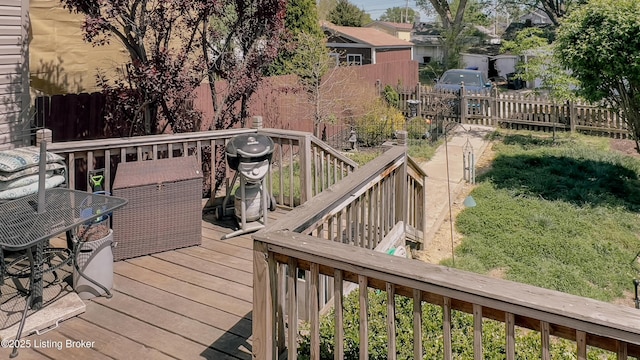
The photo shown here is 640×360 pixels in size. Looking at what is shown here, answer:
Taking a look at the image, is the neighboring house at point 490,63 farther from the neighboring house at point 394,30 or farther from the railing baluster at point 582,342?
the railing baluster at point 582,342

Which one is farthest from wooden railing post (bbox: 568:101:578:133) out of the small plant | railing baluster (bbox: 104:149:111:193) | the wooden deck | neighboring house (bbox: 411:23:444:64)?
neighboring house (bbox: 411:23:444:64)

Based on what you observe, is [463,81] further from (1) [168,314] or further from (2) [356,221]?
(1) [168,314]

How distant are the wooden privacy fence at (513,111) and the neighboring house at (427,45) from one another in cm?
2078

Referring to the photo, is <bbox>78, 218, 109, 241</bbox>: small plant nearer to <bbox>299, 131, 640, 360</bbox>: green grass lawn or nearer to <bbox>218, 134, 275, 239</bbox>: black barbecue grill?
<bbox>218, 134, 275, 239</bbox>: black barbecue grill

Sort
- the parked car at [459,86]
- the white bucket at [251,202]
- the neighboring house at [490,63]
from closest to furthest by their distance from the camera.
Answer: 1. the white bucket at [251,202]
2. the parked car at [459,86]
3. the neighboring house at [490,63]

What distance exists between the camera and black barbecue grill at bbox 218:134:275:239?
4199 mm

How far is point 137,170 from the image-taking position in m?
3.87

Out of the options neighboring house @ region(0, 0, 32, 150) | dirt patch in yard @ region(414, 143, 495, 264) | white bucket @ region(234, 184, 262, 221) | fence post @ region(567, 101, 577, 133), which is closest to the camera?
white bucket @ region(234, 184, 262, 221)

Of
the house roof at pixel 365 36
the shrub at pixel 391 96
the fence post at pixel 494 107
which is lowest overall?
the fence post at pixel 494 107

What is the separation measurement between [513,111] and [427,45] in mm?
22816

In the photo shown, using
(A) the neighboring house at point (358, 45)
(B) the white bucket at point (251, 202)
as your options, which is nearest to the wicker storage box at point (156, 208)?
(B) the white bucket at point (251, 202)

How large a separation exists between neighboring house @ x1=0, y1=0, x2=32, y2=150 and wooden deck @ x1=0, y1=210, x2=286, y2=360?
8.39ft

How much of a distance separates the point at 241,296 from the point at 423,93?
11.9 metres

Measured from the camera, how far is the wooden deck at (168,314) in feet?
8.52
